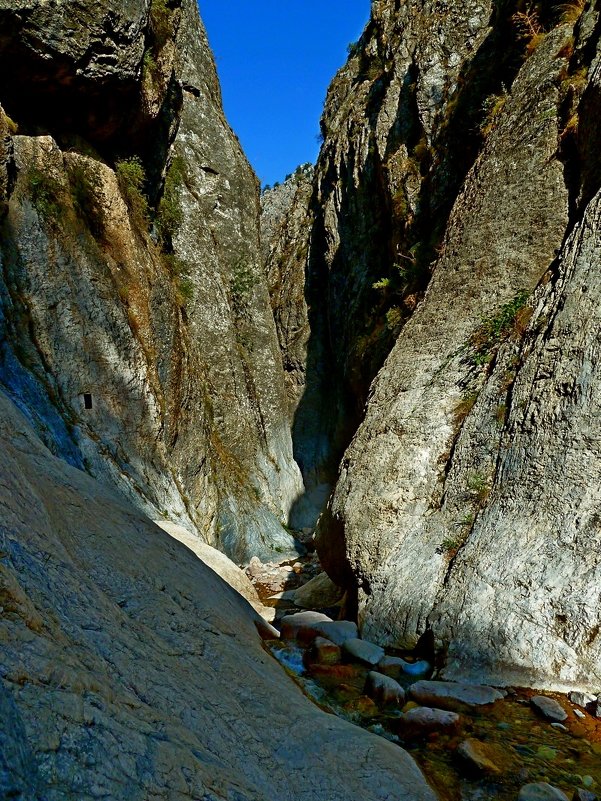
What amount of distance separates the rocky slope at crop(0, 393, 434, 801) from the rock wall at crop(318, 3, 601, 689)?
2581mm

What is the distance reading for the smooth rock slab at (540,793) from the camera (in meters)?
3.61

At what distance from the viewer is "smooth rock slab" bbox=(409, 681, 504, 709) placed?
17.4 feet

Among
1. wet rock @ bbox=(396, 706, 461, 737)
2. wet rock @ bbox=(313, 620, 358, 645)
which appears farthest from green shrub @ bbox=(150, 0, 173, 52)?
wet rock @ bbox=(396, 706, 461, 737)

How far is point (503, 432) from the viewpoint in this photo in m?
7.29

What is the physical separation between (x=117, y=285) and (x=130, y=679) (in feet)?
35.2

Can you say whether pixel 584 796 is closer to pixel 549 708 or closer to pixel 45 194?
pixel 549 708

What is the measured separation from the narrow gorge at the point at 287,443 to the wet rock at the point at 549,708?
0.03m

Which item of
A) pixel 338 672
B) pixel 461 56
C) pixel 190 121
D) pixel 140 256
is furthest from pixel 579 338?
pixel 190 121

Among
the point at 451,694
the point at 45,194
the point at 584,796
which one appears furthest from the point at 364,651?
the point at 45,194

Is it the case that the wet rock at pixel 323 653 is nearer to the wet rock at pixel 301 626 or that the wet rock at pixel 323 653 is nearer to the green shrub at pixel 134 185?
the wet rock at pixel 301 626

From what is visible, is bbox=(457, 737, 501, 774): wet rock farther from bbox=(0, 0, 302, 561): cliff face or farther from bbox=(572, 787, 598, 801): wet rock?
bbox=(0, 0, 302, 561): cliff face

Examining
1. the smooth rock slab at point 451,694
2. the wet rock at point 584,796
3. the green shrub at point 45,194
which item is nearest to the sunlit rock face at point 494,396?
the smooth rock slab at point 451,694

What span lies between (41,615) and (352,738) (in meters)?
1.97

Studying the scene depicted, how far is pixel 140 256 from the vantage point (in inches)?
534
